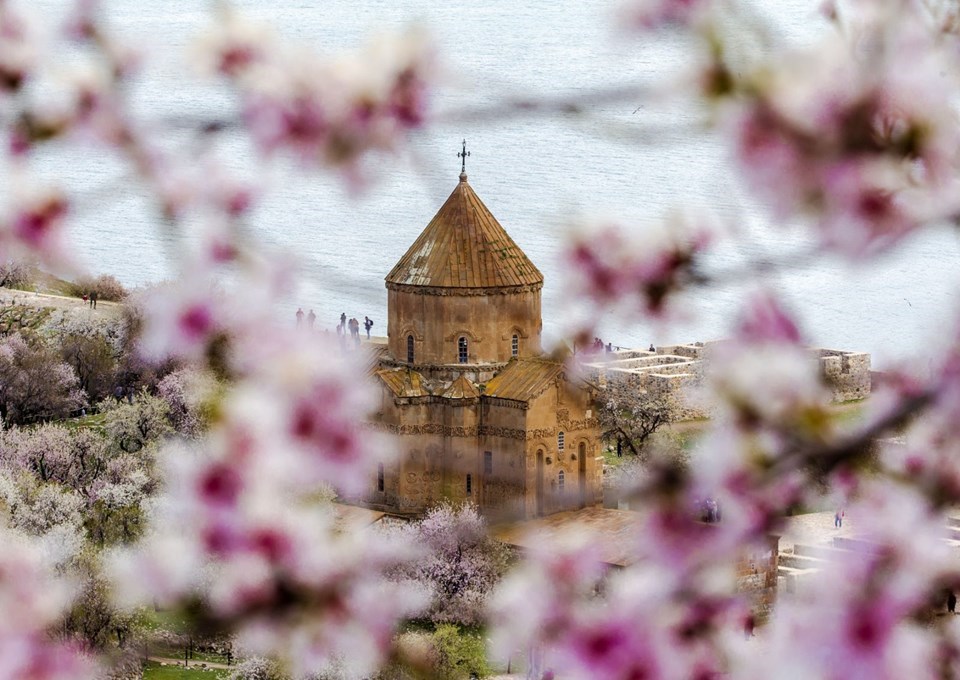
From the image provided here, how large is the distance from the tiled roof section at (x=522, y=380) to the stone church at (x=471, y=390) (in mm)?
19

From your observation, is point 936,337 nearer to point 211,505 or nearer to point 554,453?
point 211,505

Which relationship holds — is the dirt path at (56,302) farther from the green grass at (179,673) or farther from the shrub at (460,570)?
the green grass at (179,673)

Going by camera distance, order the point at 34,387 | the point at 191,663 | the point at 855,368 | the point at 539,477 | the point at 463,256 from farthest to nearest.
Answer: the point at 855,368, the point at 34,387, the point at 463,256, the point at 539,477, the point at 191,663

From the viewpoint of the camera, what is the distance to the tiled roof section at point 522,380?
41500mm

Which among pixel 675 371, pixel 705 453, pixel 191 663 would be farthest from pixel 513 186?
pixel 705 453

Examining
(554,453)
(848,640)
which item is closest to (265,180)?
(848,640)

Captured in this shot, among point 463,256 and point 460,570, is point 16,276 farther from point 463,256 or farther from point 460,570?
point 460,570

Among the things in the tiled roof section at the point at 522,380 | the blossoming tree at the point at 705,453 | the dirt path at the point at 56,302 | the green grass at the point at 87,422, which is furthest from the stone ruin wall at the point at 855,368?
the blossoming tree at the point at 705,453

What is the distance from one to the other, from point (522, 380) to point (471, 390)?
967 mm

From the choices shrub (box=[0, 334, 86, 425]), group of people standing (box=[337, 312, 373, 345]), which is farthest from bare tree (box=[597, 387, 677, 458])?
shrub (box=[0, 334, 86, 425])

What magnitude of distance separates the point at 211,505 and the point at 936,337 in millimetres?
1118

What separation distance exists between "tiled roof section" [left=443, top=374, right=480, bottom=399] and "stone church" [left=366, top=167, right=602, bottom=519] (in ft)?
0.06

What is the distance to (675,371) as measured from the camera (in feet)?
172

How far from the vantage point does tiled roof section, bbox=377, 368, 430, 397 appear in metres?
42.3
